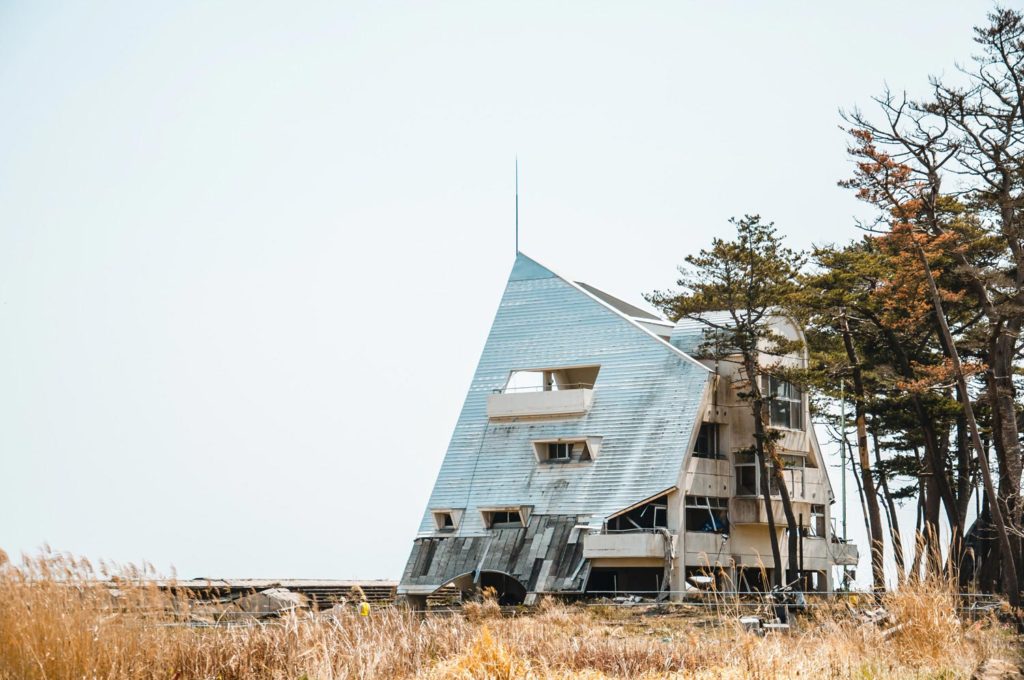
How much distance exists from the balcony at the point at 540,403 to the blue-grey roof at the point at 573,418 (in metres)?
0.26

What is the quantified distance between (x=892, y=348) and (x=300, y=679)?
1053 inches

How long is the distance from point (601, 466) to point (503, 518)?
11.0 feet

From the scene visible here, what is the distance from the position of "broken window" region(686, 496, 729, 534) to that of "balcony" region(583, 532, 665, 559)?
104 inches

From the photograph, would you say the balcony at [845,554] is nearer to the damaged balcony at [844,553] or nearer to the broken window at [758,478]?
the damaged balcony at [844,553]

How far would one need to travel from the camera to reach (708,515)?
37.5m

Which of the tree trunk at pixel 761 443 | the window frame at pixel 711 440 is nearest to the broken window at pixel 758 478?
the window frame at pixel 711 440

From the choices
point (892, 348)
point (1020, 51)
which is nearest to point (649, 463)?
point (892, 348)

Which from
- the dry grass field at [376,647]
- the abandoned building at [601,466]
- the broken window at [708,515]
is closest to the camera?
the dry grass field at [376,647]

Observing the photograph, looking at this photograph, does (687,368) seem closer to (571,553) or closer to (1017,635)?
(571,553)

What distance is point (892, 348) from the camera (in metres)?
36.0

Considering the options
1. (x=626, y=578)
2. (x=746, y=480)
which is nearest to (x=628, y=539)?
(x=626, y=578)

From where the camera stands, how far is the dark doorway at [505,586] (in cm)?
3637

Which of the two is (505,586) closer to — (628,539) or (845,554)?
(628,539)

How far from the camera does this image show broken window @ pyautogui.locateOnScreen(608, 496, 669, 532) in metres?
35.4
